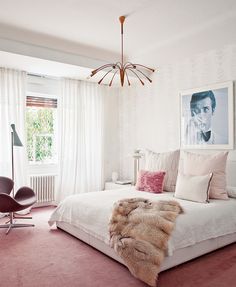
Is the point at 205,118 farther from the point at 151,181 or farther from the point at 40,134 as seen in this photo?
the point at 40,134

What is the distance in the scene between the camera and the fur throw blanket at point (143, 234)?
2.24 m

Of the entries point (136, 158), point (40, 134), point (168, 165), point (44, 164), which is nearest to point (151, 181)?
point (168, 165)

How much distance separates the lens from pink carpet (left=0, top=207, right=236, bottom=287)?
2.33 metres

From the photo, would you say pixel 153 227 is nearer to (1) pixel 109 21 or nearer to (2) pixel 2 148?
(1) pixel 109 21

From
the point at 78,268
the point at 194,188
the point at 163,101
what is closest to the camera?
the point at 78,268

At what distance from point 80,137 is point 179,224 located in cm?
318

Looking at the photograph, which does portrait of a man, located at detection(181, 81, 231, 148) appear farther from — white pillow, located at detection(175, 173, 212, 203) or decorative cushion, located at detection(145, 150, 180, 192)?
white pillow, located at detection(175, 173, 212, 203)

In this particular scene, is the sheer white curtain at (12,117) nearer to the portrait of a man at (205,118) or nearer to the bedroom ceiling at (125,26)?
the bedroom ceiling at (125,26)

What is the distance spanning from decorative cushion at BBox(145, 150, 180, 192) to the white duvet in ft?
1.15

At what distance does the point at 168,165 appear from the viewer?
4043mm

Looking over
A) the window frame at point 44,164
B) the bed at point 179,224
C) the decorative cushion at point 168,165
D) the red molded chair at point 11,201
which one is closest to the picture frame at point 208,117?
the decorative cushion at point 168,165

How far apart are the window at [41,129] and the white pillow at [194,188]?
286 cm

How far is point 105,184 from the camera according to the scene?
5527 millimetres

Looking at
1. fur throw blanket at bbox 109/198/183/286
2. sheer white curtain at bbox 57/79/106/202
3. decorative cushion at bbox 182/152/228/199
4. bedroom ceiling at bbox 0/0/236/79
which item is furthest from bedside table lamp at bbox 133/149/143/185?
fur throw blanket at bbox 109/198/183/286
